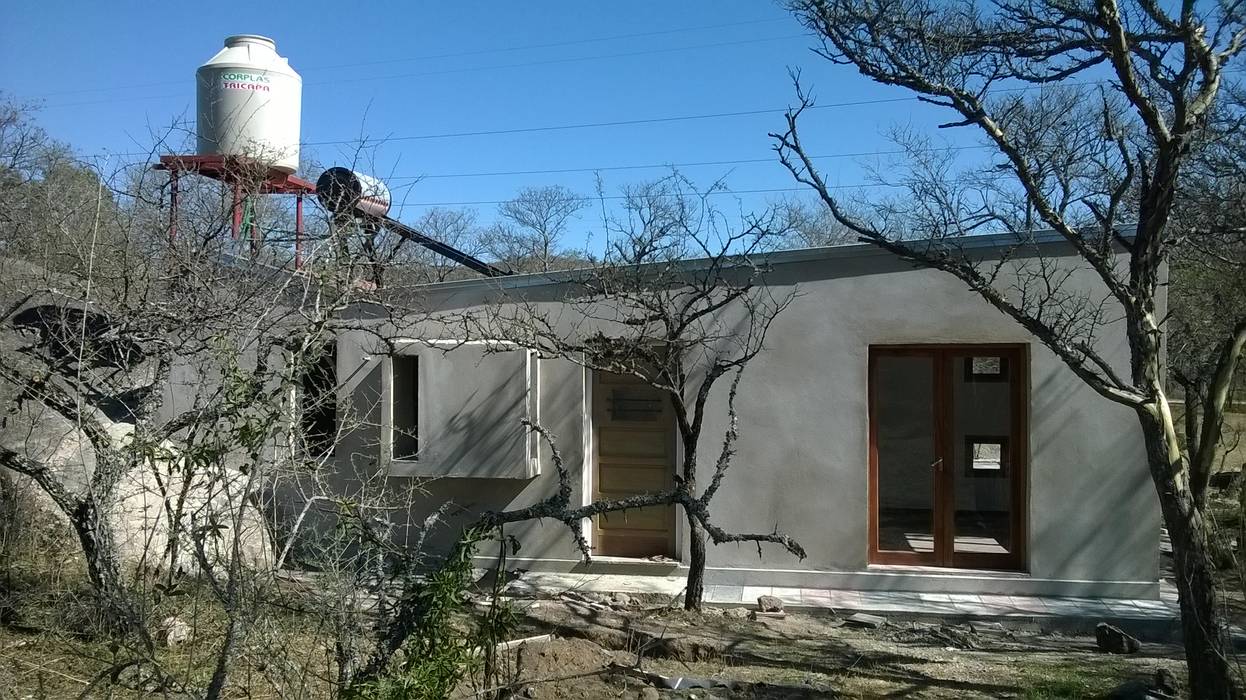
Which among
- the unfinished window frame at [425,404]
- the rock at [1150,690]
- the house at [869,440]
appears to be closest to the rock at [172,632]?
the house at [869,440]

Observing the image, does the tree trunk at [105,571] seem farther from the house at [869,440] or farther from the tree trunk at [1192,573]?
the tree trunk at [1192,573]

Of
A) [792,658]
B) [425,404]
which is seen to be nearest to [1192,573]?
[792,658]

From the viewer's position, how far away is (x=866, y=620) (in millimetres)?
7691

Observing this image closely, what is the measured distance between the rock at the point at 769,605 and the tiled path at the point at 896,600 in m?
0.14

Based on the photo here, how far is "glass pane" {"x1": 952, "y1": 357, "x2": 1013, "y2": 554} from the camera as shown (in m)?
8.85

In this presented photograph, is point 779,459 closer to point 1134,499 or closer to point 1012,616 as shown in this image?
point 1012,616

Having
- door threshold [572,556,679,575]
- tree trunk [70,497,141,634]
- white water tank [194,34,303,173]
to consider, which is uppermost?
white water tank [194,34,303,173]

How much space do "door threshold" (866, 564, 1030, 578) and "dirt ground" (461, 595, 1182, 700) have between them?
3.06 feet

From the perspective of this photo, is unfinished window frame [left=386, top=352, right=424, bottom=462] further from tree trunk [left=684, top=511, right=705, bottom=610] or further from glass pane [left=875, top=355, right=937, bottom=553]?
glass pane [left=875, top=355, right=937, bottom=553]

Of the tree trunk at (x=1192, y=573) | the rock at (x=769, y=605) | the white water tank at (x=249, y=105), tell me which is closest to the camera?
the tree trunk at (x=1192, y=573)

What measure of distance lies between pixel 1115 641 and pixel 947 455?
236 cm

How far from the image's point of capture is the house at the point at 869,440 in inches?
334

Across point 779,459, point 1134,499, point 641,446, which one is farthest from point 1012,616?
point 641,446

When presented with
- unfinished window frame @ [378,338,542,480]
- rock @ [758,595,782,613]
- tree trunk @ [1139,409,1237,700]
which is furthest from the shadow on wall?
unfinished window frame @ [378,338,542,480]
